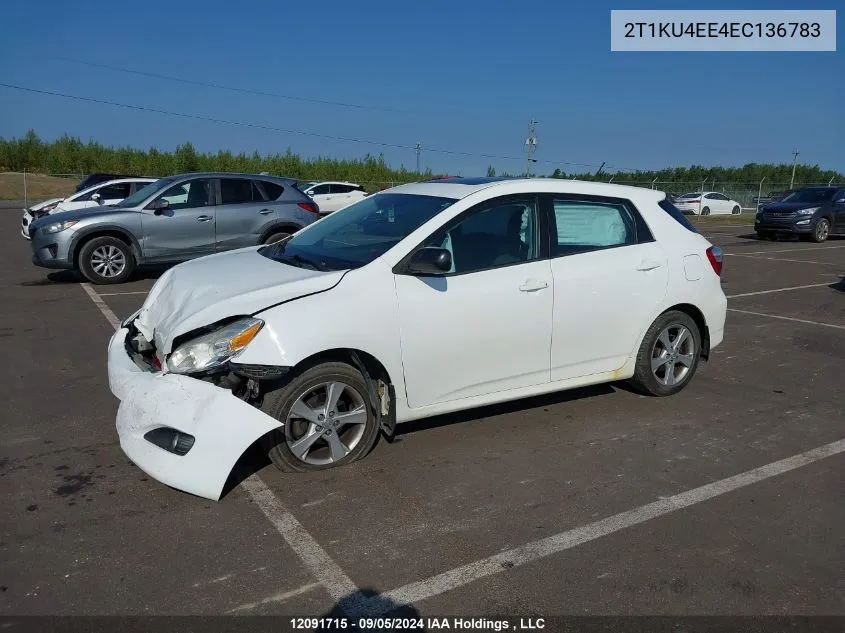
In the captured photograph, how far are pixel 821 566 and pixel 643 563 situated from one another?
829 mm

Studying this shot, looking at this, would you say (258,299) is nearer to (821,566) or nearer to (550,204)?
(550,204)

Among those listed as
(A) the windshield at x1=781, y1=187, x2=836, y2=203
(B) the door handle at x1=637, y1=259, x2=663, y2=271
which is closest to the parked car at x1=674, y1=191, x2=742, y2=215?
(A) the windshield at x1=781, y1=187, x2=836, y2=203

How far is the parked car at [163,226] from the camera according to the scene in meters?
11.0

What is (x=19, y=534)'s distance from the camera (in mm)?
3482

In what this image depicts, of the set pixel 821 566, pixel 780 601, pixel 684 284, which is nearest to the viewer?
pixel 780 601

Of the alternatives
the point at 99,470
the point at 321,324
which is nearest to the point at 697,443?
the point at 321,324

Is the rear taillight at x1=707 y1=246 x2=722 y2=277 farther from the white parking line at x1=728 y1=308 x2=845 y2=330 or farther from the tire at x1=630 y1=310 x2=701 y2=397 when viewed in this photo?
the white parking line at x1=728 y1=308 x2=845 y2=330

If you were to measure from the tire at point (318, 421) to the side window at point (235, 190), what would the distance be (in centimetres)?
820

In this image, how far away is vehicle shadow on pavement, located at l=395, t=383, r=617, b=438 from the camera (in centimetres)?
504

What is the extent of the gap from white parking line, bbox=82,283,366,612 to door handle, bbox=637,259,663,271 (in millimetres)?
3128

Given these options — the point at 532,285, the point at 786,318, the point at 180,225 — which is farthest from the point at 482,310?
the point at 180,225

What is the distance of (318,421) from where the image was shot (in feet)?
13.5

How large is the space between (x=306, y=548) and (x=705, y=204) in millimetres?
37695

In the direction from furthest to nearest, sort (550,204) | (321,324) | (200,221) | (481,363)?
(200,221) → (550,204) → (481,363) → (321,324)
